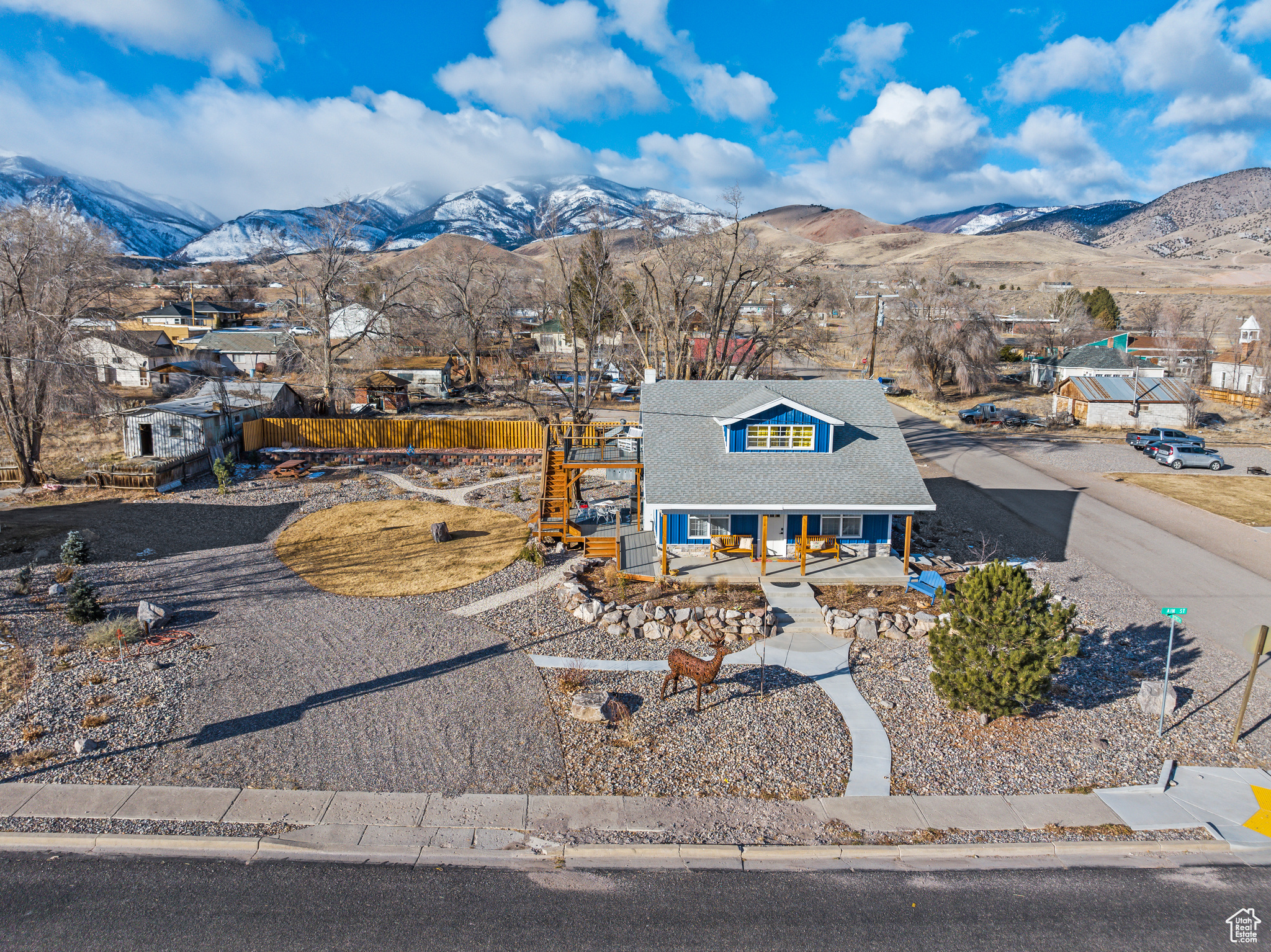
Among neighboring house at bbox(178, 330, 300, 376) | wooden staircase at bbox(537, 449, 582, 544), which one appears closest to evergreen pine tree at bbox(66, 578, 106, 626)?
wooden staircase at bbox(537, 449, 582, 544)

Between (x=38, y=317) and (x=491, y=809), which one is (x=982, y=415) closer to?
(x=491, y=809)

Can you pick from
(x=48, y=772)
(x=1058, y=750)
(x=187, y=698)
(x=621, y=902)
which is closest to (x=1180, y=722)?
(x=1058, y=750)

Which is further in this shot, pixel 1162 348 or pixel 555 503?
pixel 1162 348

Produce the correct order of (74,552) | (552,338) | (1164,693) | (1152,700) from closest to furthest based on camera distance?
(1164,693) < (1152,700) < (74,552) < (552,338)

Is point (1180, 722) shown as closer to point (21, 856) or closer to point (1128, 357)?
point (21, 856)

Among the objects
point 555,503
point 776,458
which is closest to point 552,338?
point 555,503

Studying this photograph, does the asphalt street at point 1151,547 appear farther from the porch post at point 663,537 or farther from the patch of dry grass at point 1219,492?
the porch post at point 663,537

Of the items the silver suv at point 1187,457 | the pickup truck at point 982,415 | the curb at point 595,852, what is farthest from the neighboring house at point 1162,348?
the curb at point 595,852
